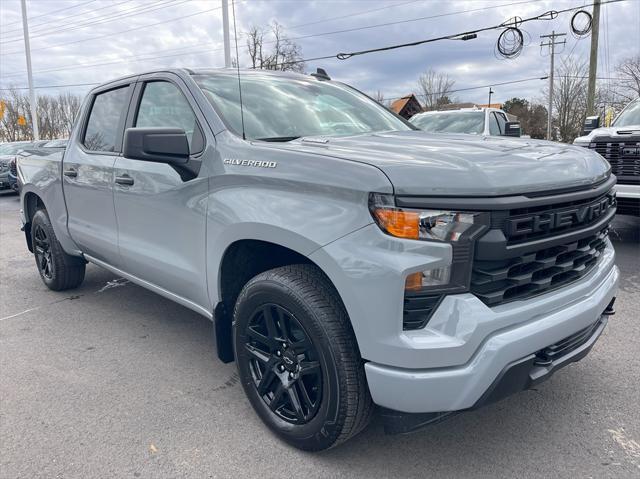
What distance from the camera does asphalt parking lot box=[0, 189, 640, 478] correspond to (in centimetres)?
236

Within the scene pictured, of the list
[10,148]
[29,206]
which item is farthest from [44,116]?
[29,206]

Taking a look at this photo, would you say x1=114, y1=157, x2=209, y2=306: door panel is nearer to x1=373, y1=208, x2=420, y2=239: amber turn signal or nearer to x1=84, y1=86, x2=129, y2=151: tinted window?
x1=84, y1=86, x2=129, y2=151: tinted window

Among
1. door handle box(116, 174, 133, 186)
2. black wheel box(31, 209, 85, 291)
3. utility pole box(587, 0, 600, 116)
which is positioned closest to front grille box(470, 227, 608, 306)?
door handle box(116, 174, 133, 186)

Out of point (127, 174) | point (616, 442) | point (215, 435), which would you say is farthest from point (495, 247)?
point (127, 174)

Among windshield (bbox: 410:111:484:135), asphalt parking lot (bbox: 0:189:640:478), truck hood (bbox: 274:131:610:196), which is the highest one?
windshield (bbox: 410:111:484:135)

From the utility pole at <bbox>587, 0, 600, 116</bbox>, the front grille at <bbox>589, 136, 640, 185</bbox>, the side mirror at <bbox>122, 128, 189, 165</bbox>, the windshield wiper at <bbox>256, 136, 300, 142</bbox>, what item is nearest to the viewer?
the side mirror at <bbox>122, 128, 189, 165</bbox>

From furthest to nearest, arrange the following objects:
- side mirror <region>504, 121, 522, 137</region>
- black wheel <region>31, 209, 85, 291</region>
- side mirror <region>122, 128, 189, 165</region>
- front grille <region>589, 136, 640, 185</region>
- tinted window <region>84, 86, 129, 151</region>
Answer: front grille <region>589, 136, 640, 185</region> < side mirror <region>504, 121, 522, 137</region> < black wheel <region>31, 209, 85, 291</region> < tinted window <region>84, 86, 129, 151</region> < side mirror <region>122, 128, 189, 165</region>

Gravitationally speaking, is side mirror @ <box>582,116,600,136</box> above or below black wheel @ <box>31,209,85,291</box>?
above

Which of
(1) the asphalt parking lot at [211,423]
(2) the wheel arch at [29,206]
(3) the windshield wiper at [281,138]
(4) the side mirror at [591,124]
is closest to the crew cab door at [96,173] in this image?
(1) the asphalt parking lot at [211,423]

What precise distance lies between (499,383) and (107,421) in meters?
2.04

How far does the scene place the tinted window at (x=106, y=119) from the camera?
3812 mm

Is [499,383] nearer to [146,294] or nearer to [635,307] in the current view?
[635,307]

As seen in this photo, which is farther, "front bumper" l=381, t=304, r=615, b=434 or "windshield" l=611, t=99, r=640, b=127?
"windshield" l=611, t=99, r=640, b=127

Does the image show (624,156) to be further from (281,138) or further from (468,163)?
(468,163)
